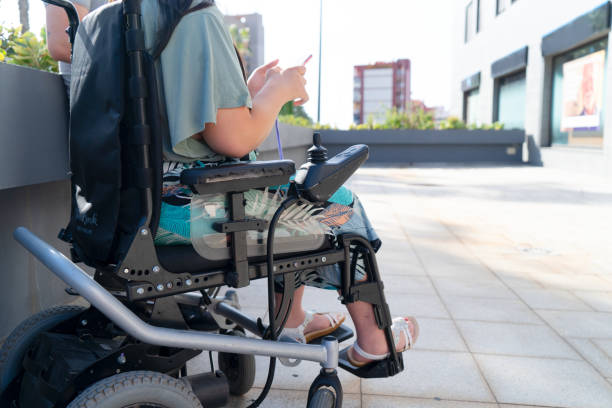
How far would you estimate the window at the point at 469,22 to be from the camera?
23562 millimetres

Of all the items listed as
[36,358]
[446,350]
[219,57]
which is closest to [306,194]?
[219,57]

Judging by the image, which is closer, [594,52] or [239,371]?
[239,371]

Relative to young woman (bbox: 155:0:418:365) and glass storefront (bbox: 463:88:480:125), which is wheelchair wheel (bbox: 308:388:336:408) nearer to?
young woman (bbox: 155:0:418:365)

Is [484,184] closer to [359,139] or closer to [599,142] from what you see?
[599,142]

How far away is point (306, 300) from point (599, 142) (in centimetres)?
1199

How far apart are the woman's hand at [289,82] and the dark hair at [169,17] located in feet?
0.97

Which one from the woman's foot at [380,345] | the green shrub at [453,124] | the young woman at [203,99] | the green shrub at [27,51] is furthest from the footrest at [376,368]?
the green shrub at [453,124]

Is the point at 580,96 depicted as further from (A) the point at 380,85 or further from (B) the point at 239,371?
(A) the point at 380,85

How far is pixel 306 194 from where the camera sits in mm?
1319

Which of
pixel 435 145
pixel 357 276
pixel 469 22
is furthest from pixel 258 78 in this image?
pixel 469 22

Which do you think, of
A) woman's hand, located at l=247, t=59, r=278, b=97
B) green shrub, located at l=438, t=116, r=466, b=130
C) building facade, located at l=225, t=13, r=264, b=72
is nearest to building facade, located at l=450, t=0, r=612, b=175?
green shrub, located at l=438, t=116, r=466, b=130

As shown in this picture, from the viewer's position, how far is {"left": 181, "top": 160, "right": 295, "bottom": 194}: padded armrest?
117 centimetres

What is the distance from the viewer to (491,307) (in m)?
3.02

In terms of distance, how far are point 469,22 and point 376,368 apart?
2526 cm
